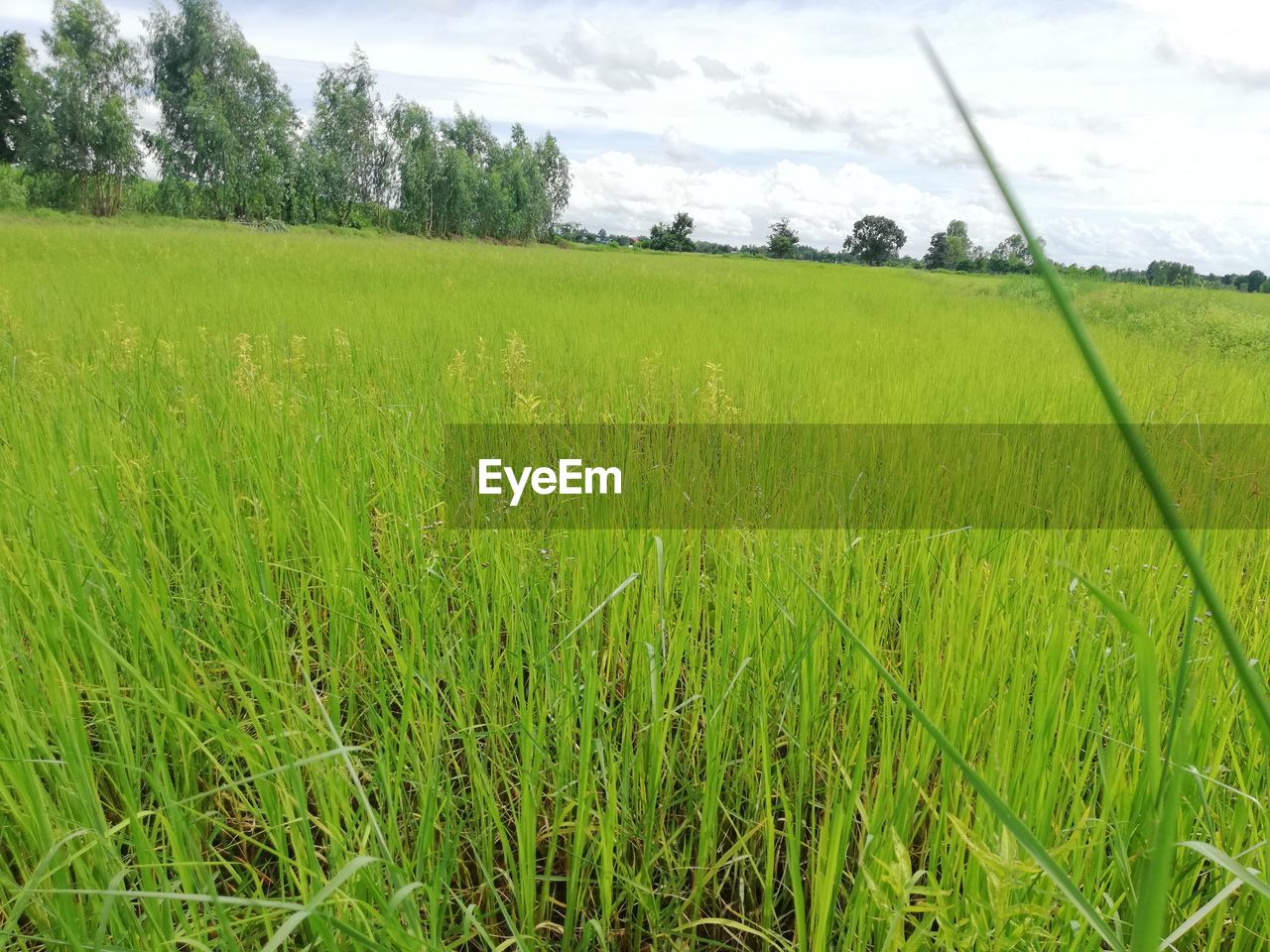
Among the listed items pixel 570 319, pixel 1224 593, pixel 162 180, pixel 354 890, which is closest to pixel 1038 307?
pixel 570 319

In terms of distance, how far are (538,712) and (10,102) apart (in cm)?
4581

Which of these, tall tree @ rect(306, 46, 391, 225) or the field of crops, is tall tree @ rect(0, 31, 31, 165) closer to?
tall tree @ rect(306, 46, 391, 225)

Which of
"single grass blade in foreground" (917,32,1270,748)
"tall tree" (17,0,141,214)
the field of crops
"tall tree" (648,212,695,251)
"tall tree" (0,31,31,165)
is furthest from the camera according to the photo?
"tall tree" (648,212,695,251)

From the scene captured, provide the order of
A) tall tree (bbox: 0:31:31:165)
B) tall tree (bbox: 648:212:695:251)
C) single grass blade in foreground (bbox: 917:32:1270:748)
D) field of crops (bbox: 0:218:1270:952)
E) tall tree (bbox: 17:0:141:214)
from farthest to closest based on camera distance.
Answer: tall tree (bbox: 648:212:695:251) → tall tree (bbox: 0:31:31:165) → tall tree (bbox: 17:0:141:214) → field of crops (bbox: 0:218:1270:952) → single grass blade in foreground (bbox: 917:32:1270:748)

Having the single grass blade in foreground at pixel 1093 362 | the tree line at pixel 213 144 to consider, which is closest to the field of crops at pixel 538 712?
the single grass blade in foreground at pixel 1093 362

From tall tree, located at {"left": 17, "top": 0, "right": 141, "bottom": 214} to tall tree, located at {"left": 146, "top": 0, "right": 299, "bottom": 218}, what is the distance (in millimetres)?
1378

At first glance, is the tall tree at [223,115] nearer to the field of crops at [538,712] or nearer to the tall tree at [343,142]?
the tall tree at [343,142]

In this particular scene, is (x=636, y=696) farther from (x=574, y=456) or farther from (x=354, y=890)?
(x=574, y=456)

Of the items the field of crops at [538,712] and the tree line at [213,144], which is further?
the tree line at [213,144]

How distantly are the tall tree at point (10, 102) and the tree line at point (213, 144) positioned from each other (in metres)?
0.06

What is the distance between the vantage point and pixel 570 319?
5500mm

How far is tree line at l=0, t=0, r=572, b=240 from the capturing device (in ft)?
89.4

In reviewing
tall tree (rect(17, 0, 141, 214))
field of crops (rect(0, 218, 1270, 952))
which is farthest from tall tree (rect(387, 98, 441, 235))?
field of crops (rect(0, 218, 1270, 952))

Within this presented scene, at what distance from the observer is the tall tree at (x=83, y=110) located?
26641 mm
